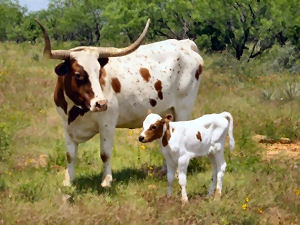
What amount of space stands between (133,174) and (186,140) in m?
1.82

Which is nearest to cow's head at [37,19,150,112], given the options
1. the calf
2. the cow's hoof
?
the calf

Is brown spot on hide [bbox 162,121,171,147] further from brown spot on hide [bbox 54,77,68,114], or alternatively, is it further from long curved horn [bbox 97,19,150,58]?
brown spot on hide [bbox 54,77,68,114]

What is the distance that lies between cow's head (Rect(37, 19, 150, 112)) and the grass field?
45.2 inches

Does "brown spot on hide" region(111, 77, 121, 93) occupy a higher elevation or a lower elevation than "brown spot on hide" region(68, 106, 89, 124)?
higher

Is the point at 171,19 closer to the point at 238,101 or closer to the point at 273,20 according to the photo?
the point at 273,20

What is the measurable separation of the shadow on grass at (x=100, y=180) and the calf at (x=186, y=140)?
40.2 inches

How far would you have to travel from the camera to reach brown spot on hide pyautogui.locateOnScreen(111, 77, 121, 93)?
708cm

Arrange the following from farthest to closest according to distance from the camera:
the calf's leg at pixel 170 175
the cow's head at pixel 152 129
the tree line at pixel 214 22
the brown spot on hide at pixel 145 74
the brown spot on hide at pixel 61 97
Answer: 1. the tree line at pixel 214 22
2. the brown spot on hide at pixel 145 74
3. the brown spot on hide at pixel 61 97
4. the calf's leg at pixel 170 175
5. the cow's head at pixel 152 129

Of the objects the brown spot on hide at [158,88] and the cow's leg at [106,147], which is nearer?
the cow's leg at [106,147]

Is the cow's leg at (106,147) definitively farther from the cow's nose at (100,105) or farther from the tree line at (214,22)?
the tree line at (214,22)

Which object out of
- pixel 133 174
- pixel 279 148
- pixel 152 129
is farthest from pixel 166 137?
pixel 279 148

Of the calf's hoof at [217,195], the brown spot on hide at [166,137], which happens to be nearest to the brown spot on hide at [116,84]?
the brown spot on hide at [166,137]

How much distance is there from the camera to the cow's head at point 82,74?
6.12 metres

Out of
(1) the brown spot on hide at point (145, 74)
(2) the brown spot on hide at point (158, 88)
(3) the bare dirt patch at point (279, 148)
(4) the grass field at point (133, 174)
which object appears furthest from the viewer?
(3) the bare dirt patch at point (279, 148)
